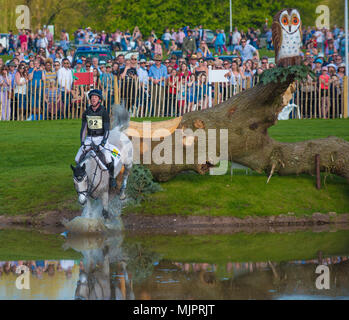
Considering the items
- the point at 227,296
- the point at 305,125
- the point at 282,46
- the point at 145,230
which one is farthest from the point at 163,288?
the point at 305,125

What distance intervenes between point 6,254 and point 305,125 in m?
16.4

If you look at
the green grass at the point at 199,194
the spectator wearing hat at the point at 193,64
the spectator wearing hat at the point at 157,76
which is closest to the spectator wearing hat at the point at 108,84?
the spectator wearing hat at the point at 157,76

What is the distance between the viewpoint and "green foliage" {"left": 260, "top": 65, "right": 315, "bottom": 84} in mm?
16578

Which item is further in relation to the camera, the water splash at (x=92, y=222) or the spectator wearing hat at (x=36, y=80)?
the spectator wearing hat at (x=36, y=80)

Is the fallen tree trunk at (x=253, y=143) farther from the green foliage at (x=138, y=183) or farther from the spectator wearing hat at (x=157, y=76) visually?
the spectator wearing hat at (x=157, y=76)

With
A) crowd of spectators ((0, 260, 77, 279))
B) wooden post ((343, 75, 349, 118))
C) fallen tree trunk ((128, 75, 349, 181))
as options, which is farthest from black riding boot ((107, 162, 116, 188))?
wooden post ((343, 75, 349, 118))

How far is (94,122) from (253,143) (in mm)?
3974

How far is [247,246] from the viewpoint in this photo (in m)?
15.4

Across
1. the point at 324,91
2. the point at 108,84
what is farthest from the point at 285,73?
the point at 324,91

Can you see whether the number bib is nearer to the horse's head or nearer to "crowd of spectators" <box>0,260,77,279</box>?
the horse's head

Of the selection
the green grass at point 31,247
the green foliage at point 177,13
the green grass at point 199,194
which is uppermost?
the green foliage at point 177,13

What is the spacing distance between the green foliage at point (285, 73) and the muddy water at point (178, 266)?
301 centimetres

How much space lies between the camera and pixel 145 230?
1736 cm

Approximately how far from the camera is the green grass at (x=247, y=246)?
564 inches
